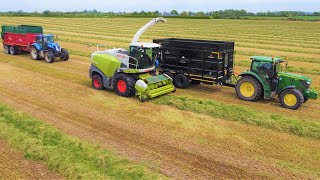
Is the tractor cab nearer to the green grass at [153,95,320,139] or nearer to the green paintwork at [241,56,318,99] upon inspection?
the green grass at [153,95,320,139]

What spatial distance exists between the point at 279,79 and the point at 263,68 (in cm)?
69

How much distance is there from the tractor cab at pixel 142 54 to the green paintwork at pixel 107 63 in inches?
25.2

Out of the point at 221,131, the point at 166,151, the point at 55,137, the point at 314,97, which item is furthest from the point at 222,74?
the point at 55,137

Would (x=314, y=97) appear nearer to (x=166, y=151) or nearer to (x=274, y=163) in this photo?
(x=274, y=163)

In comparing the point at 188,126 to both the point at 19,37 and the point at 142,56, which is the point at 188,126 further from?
the point at 19,37

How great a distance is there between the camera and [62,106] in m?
11.4

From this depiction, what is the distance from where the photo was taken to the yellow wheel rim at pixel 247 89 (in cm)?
1227

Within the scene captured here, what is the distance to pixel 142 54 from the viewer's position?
41.6 feet

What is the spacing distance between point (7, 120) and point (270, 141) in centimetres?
774

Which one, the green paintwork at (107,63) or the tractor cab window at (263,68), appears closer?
the tractor cab window at (263,68)

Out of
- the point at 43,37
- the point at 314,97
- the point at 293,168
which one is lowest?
the point at 293,168

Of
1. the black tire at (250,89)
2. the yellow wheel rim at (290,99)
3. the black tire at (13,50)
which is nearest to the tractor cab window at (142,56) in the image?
the black tire at (250,89)

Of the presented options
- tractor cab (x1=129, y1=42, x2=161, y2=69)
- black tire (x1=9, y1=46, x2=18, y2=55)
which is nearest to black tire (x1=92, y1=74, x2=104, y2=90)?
tractor cab (x1=129, y1=42, x2=161, y2=69)

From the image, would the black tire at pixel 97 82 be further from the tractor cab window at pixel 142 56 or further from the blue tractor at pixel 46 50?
the blue tractor at pixel 46 50
